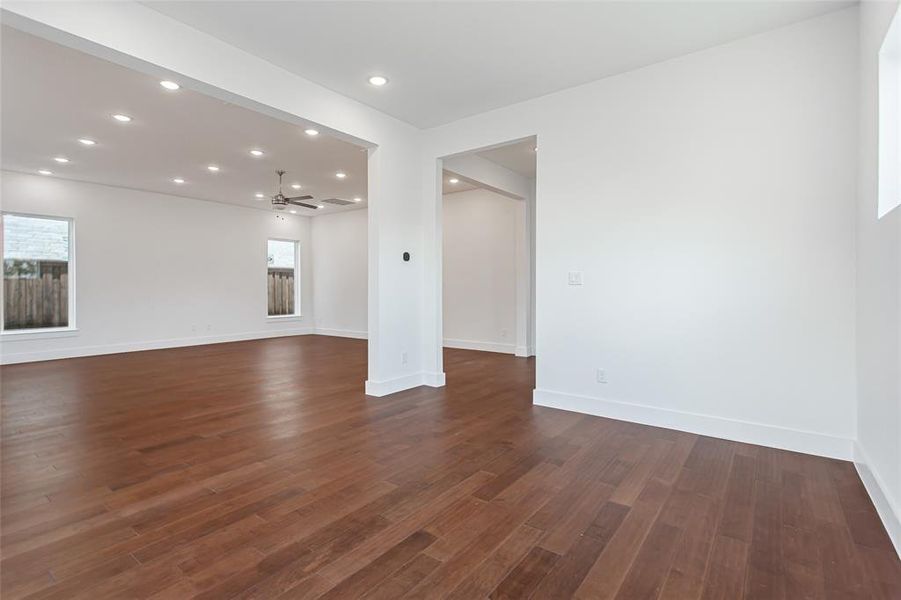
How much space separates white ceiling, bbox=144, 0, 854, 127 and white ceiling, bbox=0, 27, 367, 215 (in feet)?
4.25

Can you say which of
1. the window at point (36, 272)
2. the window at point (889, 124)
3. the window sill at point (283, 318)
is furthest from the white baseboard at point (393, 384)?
the window sill at point (283, 318)

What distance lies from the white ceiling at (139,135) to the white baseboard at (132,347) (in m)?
2.82

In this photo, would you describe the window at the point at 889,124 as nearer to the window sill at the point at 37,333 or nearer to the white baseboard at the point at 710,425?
the white baseboard at the point at 710,425

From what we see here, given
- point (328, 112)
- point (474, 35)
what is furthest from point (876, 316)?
point (328, 112)

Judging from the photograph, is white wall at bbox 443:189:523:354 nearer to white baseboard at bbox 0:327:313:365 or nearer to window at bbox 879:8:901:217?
white baseboard at bbox 0:327:313:365

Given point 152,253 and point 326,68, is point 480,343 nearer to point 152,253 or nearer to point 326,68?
point 326,68

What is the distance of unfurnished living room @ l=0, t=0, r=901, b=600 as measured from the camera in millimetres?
1822

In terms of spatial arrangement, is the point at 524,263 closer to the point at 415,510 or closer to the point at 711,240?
the point at 711,240

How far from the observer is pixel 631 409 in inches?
140

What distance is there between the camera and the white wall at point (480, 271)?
24.8 ft

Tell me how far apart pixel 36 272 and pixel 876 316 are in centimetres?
1011

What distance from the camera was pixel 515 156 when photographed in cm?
577

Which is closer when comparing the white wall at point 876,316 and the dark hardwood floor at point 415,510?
the dark hardwood floor at point 415,510

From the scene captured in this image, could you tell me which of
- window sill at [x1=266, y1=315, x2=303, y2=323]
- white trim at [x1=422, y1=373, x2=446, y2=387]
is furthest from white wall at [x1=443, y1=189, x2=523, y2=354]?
window sill at [x1=266, y1=315, x2=303, y2=323]
